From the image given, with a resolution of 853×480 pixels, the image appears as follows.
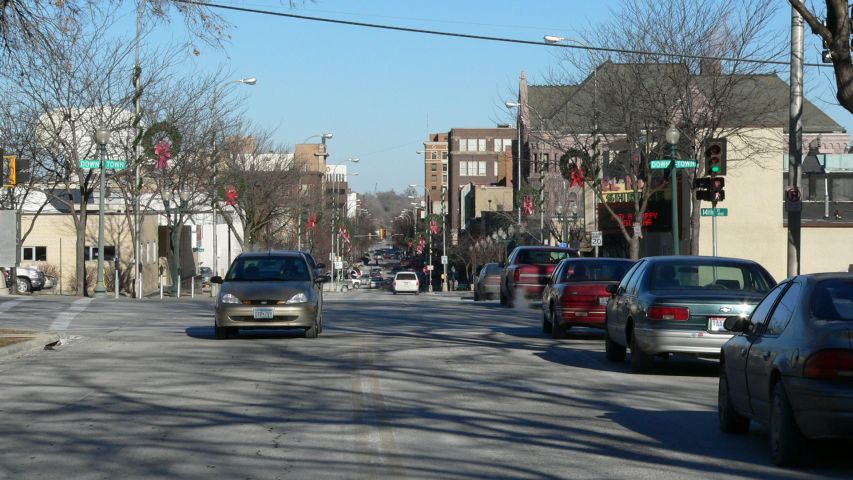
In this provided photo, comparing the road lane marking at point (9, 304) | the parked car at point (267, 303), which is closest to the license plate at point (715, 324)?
the parked car at point (267, 303)

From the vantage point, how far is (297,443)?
998 centimetres

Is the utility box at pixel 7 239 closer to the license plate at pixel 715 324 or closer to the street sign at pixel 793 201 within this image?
the license plate at pixel 715 324

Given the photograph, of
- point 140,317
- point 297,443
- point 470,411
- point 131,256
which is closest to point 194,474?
point 297,443

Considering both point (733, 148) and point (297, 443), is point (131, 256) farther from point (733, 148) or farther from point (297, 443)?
point (297, 443)

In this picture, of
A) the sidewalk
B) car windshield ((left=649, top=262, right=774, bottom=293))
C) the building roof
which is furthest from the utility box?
the building roof

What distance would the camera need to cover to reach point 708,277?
15438mm

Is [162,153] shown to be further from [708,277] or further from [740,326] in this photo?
[740,326]

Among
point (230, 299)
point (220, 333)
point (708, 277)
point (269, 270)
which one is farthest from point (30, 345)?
point (708, 277)

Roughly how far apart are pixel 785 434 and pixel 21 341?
14.1 metres

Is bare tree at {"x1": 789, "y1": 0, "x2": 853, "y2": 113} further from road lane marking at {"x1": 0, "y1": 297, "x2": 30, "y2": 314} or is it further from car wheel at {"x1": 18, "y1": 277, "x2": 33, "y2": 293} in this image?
car wheel at {"x1": 18, "y1": 277, "x2": 33, "y2": 293}

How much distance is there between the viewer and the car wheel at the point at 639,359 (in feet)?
49.4

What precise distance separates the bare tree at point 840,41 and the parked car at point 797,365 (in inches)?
284

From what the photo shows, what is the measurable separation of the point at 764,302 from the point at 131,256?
55292mm

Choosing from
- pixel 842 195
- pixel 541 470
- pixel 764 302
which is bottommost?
pixel 541 470
